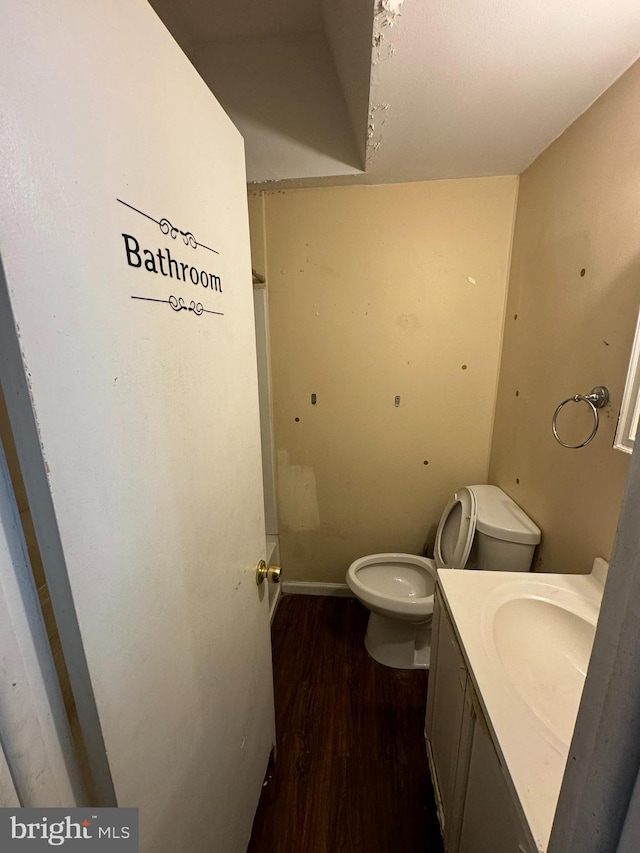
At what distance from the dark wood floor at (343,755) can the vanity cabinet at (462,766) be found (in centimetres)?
16

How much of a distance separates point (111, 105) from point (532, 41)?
1.03m

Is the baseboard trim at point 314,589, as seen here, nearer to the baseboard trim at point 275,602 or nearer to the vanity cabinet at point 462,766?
the baseboard trim at point 275,602

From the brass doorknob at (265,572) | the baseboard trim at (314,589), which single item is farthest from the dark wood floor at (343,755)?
the brass doorknob at (265,572)

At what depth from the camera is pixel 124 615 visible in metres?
0.46

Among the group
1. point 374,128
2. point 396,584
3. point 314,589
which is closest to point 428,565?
point 396,584

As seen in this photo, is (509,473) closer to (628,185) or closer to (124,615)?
(628,185)

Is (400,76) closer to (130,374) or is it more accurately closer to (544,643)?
(130,374)

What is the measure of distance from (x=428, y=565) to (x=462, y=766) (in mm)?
908

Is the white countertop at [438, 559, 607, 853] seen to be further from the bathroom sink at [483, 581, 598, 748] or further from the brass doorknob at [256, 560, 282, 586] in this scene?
the brass doorknob at [256, 560, 282, 586]

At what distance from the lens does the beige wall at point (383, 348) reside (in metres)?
1.56

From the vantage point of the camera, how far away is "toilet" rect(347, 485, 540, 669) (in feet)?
4.29

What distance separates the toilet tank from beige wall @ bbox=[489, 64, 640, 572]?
4 centimetres

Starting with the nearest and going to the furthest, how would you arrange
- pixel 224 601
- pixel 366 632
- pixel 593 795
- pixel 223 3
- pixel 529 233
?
1. pixel 593 795
2. pixel 224 601
3. pixel 223 3
4. pixel 529 233
5. pixel 366 632

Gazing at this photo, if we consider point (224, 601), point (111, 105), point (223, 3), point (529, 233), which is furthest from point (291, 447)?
point (223, 3)
